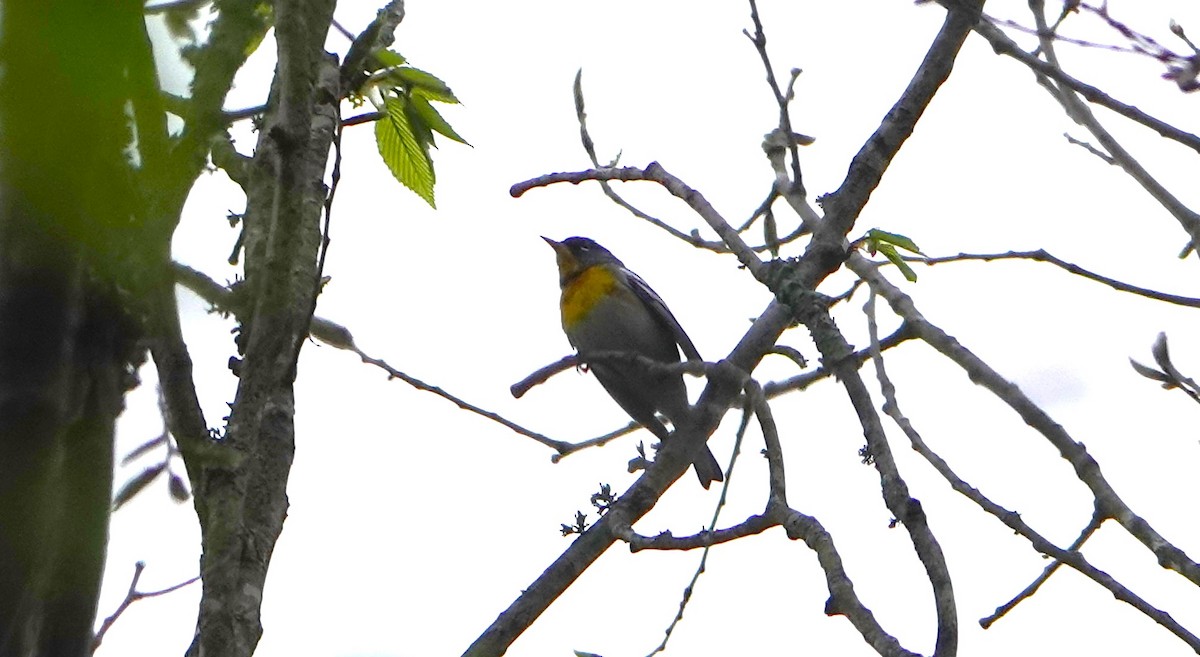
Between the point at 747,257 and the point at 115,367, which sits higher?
the point at 747,257

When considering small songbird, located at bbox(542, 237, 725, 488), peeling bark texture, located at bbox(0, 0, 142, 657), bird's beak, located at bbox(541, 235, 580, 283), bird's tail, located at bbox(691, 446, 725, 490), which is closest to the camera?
peeling bark texture, located at bbox(0, 0, 142, 657)

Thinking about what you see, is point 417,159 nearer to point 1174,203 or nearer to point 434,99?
point 434,99

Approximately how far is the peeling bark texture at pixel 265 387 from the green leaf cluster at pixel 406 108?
2.69 ft

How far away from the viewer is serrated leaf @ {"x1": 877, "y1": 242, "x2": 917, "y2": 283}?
3.81 metres

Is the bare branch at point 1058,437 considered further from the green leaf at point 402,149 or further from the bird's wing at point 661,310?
the bird's wing at point 661,310

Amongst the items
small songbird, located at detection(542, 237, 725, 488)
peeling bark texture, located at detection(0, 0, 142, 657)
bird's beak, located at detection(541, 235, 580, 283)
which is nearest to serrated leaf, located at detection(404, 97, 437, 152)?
peeling bark texture, located at detection(0, 0, 142, 657)

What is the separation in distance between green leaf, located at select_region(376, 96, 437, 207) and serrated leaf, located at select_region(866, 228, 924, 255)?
1392 millimetres

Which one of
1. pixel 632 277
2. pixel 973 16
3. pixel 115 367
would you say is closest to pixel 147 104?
pixel 115 367

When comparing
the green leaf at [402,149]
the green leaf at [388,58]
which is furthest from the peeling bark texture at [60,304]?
the green leaf at [402,149]

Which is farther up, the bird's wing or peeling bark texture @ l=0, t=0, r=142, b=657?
the bird's wing

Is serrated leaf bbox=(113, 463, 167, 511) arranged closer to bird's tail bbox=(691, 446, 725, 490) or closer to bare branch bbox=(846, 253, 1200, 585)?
bare branch bbox=(846, 253, 1200, 585)

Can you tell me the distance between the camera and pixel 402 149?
367 cm

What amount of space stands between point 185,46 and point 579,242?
7.41 metres

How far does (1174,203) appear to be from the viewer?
11.5 feet
